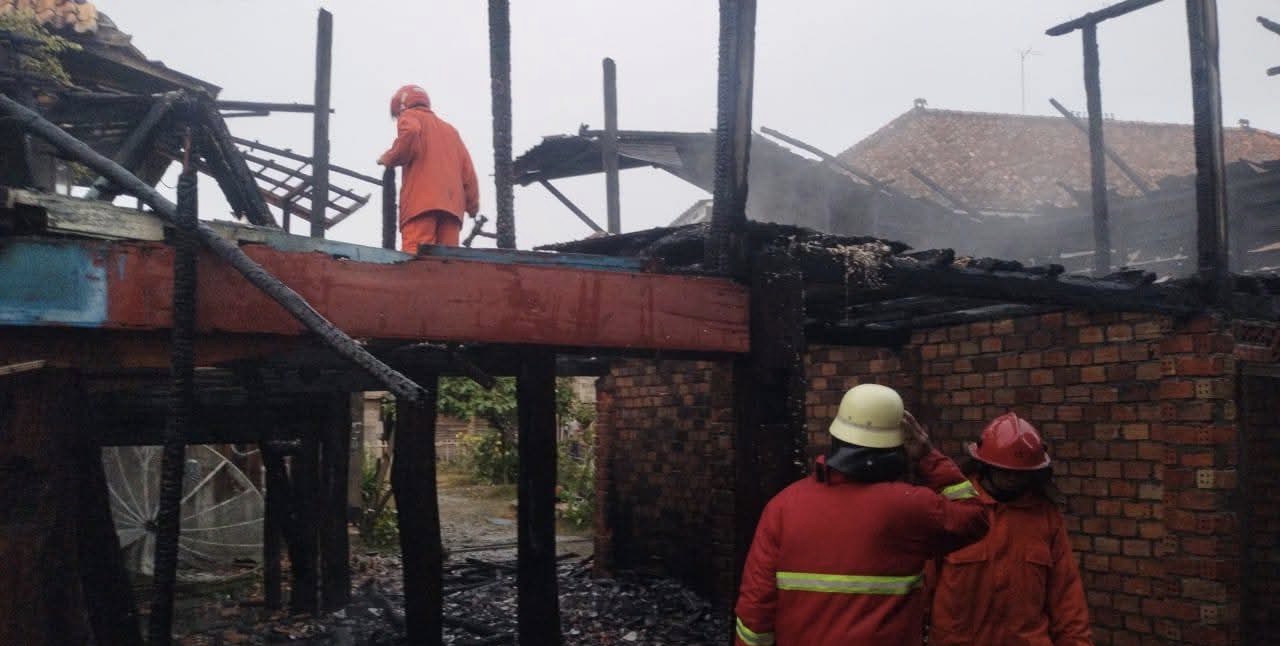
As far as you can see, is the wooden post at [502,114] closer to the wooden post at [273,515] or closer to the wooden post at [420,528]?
the wooden post at [420,528]

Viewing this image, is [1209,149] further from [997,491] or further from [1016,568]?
[1016,568]

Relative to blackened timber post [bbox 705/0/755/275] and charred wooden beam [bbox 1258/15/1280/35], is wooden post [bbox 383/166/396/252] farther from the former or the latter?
charred wooden beam [bbox 1258/15/1280/35]

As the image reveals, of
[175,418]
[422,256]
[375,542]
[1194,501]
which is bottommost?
[375,542]

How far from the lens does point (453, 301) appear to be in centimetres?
363

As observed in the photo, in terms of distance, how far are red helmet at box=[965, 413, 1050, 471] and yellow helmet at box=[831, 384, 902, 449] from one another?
2.21ft

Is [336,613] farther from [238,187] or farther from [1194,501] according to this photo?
[1194,501]

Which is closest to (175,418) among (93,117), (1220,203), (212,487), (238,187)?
(238,187)

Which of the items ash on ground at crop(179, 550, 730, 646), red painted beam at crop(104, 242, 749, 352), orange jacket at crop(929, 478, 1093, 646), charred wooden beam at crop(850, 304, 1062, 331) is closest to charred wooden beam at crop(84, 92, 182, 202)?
red painted beam at crop(104, 242, 749, 352)

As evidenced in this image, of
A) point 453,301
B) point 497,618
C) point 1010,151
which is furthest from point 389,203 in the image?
point 1010,151

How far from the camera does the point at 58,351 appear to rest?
3.07 meters

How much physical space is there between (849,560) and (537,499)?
215 centimetres

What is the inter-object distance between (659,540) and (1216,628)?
495 cm

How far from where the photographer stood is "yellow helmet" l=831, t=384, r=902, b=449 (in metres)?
3.05

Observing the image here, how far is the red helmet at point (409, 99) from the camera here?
6223mm
